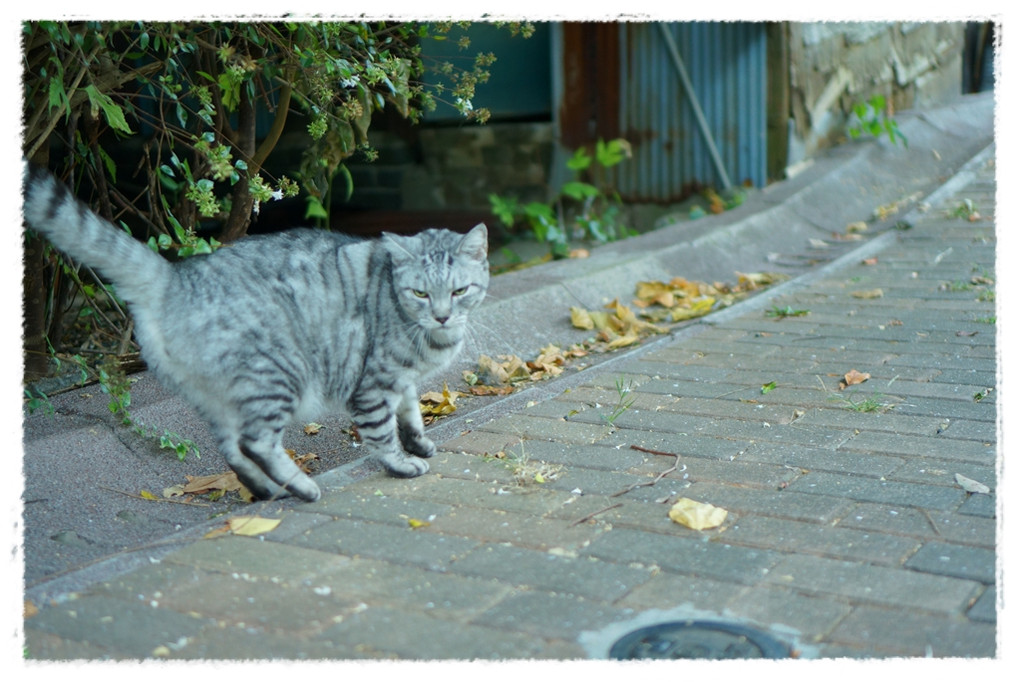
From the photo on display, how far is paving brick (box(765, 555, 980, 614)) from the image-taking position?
2414 mm

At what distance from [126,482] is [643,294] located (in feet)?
11.0

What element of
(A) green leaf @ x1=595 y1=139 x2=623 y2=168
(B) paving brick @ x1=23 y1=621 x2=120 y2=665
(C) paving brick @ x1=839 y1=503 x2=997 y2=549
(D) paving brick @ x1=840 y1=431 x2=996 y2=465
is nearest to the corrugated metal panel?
(A) green leaf @ x1=595 y1=139 x2=623 y2=168

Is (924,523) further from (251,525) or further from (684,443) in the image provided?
(251,525)

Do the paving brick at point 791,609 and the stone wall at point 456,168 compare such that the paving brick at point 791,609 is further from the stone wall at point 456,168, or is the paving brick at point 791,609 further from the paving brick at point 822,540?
the stone wall at point 456,168

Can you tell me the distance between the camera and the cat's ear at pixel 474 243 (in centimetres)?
371

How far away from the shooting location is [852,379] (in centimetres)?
427

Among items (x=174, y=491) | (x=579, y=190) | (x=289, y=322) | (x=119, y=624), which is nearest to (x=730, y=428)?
(x=289, y=322)

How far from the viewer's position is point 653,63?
8398mm

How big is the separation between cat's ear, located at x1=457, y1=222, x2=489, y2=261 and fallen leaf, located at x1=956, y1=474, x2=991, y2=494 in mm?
1884

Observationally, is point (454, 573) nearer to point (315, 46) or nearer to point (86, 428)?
point (86, 428)

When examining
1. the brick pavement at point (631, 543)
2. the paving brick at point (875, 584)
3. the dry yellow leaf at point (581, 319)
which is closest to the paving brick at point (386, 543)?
the brick pavement at point (631, 543)

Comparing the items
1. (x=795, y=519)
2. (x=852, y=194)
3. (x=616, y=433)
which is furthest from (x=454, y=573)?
(x=852, y=194)

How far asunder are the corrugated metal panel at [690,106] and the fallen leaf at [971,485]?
547 cm

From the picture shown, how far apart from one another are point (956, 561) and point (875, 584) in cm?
28
